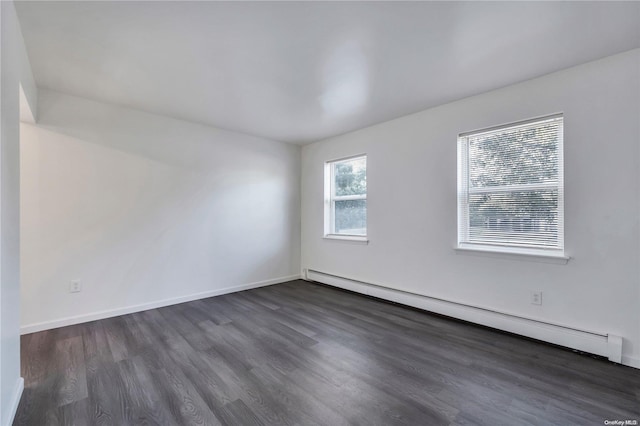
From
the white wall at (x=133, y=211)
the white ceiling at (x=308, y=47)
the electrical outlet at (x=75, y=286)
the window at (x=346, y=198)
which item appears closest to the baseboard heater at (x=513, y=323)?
the window at (x=346, y=198)

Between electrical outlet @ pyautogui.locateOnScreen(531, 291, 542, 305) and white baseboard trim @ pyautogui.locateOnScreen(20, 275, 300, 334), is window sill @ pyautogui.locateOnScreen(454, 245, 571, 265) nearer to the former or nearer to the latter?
electrical outlet @ pyautogui.locateOnScreen(531, 291, 542, 305)

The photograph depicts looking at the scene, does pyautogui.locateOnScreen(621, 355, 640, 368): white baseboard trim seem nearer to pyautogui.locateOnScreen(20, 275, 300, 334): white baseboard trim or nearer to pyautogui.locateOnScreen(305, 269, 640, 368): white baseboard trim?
pyautogui.locateOnScreen(305, 269, 640, 368): white baseboard trim

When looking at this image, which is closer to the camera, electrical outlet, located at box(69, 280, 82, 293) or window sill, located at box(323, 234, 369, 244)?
electrical outlet, located at box(69, 280, 82, 293)

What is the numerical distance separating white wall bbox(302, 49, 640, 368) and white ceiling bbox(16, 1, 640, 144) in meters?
0.23

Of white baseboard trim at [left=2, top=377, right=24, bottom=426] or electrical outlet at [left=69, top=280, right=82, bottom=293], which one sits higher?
electrical outlet at [left=69, top=280, right=82, bottom=293]

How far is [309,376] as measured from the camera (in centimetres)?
204

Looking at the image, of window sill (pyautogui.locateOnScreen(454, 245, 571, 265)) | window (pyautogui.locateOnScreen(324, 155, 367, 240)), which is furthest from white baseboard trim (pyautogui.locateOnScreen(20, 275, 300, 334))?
window sill (pyautogui.locateOnScreen(454, 245, 571, 265))

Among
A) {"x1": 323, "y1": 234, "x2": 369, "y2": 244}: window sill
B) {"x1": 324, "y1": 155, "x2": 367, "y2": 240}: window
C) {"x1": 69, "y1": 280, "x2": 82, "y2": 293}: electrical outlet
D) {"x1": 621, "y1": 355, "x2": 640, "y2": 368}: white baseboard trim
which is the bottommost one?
{"x1": 621, "y1": 355, "x2": 640, "y2": 368}: white baseboard trim

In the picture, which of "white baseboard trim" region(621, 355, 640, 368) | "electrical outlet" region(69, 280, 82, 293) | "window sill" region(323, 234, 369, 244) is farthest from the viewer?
"window sill" region(323, 234, 369, 244)

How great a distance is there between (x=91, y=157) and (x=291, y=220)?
2.80 metres

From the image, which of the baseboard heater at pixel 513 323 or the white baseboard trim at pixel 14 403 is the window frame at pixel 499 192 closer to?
the baseboard heater at pixel 513 323

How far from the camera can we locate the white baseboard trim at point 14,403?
1505 millimetres

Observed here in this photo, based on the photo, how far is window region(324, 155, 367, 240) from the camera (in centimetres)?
423

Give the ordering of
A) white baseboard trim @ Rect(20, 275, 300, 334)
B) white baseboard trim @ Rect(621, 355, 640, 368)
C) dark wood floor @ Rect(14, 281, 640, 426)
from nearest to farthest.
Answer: dark wood floor @ Rect(14, 281, 640, 426) < white baseboard trim @ Rect(621, 355, 640, 368) < white baseboard trim @ Rect(20, 275, 300, 334)
